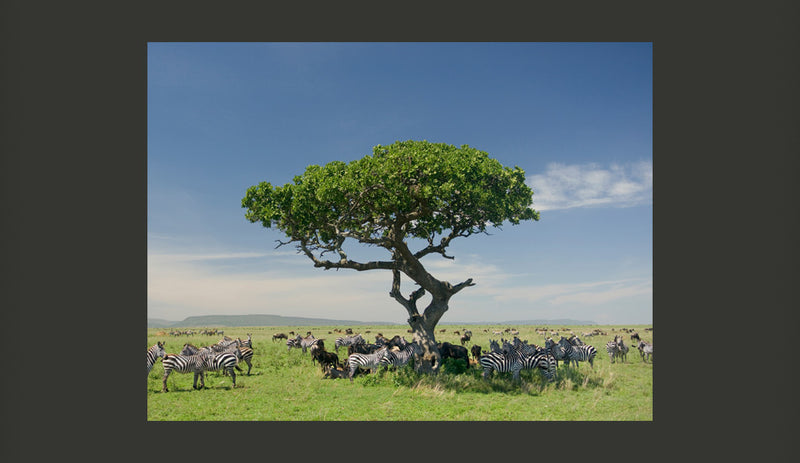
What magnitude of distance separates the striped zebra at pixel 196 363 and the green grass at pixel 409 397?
0.66m

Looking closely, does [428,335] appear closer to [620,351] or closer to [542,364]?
[542,364]

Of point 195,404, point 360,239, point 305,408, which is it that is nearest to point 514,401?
point 305,408

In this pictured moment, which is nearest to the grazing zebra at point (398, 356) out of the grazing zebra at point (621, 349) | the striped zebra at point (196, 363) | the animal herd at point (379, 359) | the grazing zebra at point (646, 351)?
the animal herd at point (379, 359)

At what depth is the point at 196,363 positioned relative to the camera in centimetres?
1688

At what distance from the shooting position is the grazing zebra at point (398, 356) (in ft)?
62.5

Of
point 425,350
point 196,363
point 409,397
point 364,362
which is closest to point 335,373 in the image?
point 364,362

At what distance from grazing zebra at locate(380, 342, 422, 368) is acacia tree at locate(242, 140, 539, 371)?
14.8 inches

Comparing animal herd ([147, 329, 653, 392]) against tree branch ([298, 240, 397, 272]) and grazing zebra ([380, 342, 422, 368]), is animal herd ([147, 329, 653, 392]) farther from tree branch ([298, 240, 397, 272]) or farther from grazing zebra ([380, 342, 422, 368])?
tree branch ([298, 240, 397, 272])

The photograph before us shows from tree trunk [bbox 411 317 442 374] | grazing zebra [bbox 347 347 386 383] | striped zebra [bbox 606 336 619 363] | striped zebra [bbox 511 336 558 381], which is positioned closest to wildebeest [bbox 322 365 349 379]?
grazing zebra [bbox 347 347 386 383]

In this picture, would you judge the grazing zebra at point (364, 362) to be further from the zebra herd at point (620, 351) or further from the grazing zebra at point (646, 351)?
the grazing zebra at point (646, 351)

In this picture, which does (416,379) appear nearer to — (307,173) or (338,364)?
(338,364)

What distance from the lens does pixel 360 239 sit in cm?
1883

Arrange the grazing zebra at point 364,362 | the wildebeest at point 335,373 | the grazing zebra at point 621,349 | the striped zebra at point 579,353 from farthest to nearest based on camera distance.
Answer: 1. the grazing zebra at point 621,349
2. the striped zebra at point 579,353
3. the wildebeest at point 335,373
4. the grazing zebra at point 364,362

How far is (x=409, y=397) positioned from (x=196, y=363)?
25.8 ft
